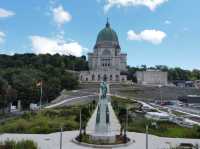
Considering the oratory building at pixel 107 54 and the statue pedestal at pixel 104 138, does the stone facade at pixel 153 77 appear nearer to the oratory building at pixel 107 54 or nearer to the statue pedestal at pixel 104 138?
the oratory building at pixel 107 54

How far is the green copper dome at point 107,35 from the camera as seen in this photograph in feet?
462

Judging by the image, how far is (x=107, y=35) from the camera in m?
141

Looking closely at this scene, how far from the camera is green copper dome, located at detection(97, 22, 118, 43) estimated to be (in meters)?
141

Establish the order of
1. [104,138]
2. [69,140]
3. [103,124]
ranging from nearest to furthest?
[104,138] → [103,124] → [69,140]

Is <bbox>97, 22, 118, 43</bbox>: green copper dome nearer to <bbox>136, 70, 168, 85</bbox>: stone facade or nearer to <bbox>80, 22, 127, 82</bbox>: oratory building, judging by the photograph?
<bbox>80, 22, 127, 82</bbox>: oratory building

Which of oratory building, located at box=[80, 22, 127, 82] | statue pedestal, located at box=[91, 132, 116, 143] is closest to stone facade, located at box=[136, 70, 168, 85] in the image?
oratory building, located at box=[80, 22, 127, 82]

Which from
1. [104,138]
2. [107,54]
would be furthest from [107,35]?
[104,138]

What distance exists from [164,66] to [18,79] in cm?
11303

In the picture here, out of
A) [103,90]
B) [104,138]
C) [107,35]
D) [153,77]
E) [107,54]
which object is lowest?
[104,138]

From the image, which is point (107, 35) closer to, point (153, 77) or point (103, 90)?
point (153, 77)

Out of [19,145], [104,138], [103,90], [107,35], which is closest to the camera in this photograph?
[19,145]

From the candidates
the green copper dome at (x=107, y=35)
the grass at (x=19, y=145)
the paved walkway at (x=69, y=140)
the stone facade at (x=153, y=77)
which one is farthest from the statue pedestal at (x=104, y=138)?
the green copper dome at (x=107, y=35)

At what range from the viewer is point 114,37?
143125 mm

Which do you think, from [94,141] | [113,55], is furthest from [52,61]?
[94,141]
